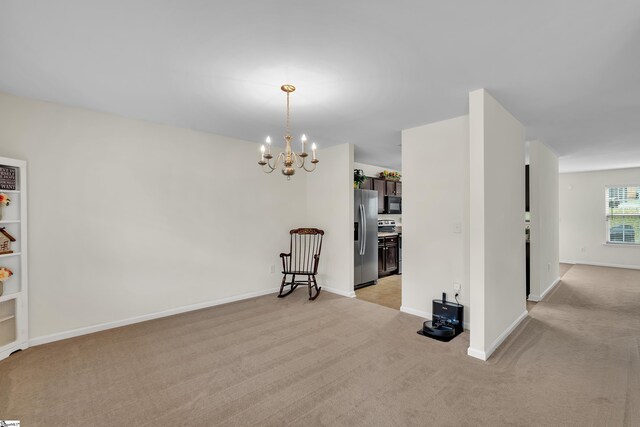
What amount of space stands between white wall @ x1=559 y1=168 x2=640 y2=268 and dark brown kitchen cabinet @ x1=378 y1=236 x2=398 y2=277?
5151 mm

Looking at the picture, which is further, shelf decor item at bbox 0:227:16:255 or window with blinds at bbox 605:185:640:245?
window with blinds at bbox 605:185:640:245

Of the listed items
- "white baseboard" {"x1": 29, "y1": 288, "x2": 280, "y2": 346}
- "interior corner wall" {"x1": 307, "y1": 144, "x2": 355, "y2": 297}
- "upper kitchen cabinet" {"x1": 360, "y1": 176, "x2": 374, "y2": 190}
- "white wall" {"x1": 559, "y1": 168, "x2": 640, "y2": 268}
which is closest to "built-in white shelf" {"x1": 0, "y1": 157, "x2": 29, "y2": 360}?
"white baseboard" {"x1": 29, "y1": 288, "x2": 280, "y2": 346}

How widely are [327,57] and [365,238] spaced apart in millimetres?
3546

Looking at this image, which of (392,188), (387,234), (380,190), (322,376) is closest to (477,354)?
(322,376)

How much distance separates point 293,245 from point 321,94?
2.99m

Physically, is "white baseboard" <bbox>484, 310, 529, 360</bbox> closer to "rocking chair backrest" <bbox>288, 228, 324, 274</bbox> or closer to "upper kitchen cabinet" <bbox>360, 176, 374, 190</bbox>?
"rocking chair backrest" <bbox>288, 228, 324, 274</bbox>

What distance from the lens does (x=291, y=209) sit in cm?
515

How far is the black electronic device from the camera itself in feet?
10.2

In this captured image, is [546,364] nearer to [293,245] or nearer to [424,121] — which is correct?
[424,121]

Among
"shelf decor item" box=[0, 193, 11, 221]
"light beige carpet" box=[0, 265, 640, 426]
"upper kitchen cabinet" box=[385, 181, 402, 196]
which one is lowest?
"light beige carpet" box=[0, 265, 640, 426]

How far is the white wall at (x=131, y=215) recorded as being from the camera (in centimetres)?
296

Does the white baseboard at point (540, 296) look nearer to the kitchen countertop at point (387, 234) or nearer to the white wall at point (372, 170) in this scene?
the kitchen countertop at point (387, 234)

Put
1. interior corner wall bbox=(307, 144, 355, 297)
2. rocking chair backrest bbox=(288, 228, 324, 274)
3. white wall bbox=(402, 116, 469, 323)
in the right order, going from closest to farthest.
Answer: white wall bbox=(402, 116, 469, 323) → interior corner wall bbox=(307, 144, 355, 297) → rocking chair backrest bbox=(288, 228, 324, 274)

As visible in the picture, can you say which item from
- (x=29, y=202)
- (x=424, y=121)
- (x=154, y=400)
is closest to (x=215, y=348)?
(x=154, y=400)
